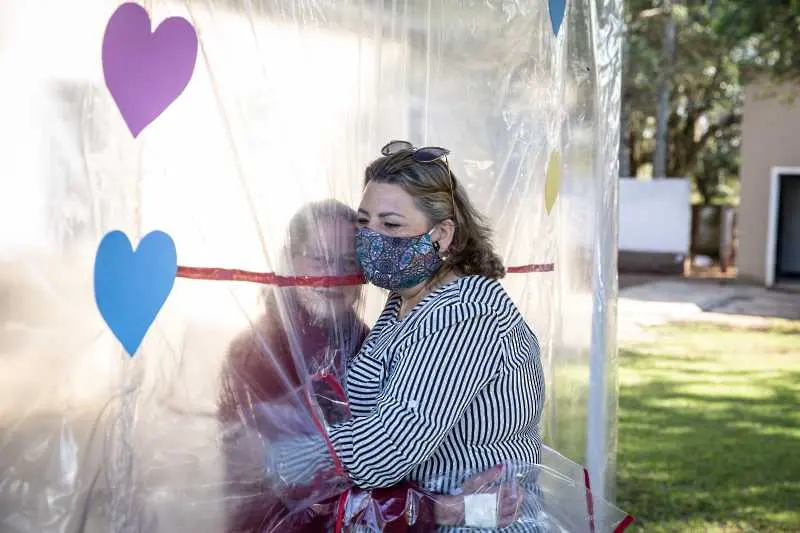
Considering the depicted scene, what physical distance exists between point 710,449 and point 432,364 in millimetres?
4601

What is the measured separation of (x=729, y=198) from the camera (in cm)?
2827

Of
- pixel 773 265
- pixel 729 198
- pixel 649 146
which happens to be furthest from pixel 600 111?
pixel 729 198

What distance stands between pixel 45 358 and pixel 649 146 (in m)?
25.9

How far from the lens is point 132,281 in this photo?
174 centimetres

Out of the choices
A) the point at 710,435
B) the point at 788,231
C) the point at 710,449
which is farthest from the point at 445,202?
the point at 788,231

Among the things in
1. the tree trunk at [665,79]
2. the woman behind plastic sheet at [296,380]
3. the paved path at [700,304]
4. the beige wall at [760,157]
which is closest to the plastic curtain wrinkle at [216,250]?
the woman behind plastic sheet at [296,380]

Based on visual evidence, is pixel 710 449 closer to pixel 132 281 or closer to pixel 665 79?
pixel 132 281

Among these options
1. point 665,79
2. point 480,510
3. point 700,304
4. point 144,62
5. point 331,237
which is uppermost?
point 665,79

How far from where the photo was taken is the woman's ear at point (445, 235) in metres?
2.08

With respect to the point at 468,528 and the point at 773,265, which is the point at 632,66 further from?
the point at 468,528

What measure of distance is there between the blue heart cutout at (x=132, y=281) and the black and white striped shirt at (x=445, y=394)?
0.44 m

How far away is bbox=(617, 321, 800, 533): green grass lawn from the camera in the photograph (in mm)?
4781

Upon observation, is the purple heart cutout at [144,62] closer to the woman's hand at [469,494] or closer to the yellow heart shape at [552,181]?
the woman's hand at [469,494]

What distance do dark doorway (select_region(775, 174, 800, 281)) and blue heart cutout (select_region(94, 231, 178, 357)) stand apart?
16.4 meters
